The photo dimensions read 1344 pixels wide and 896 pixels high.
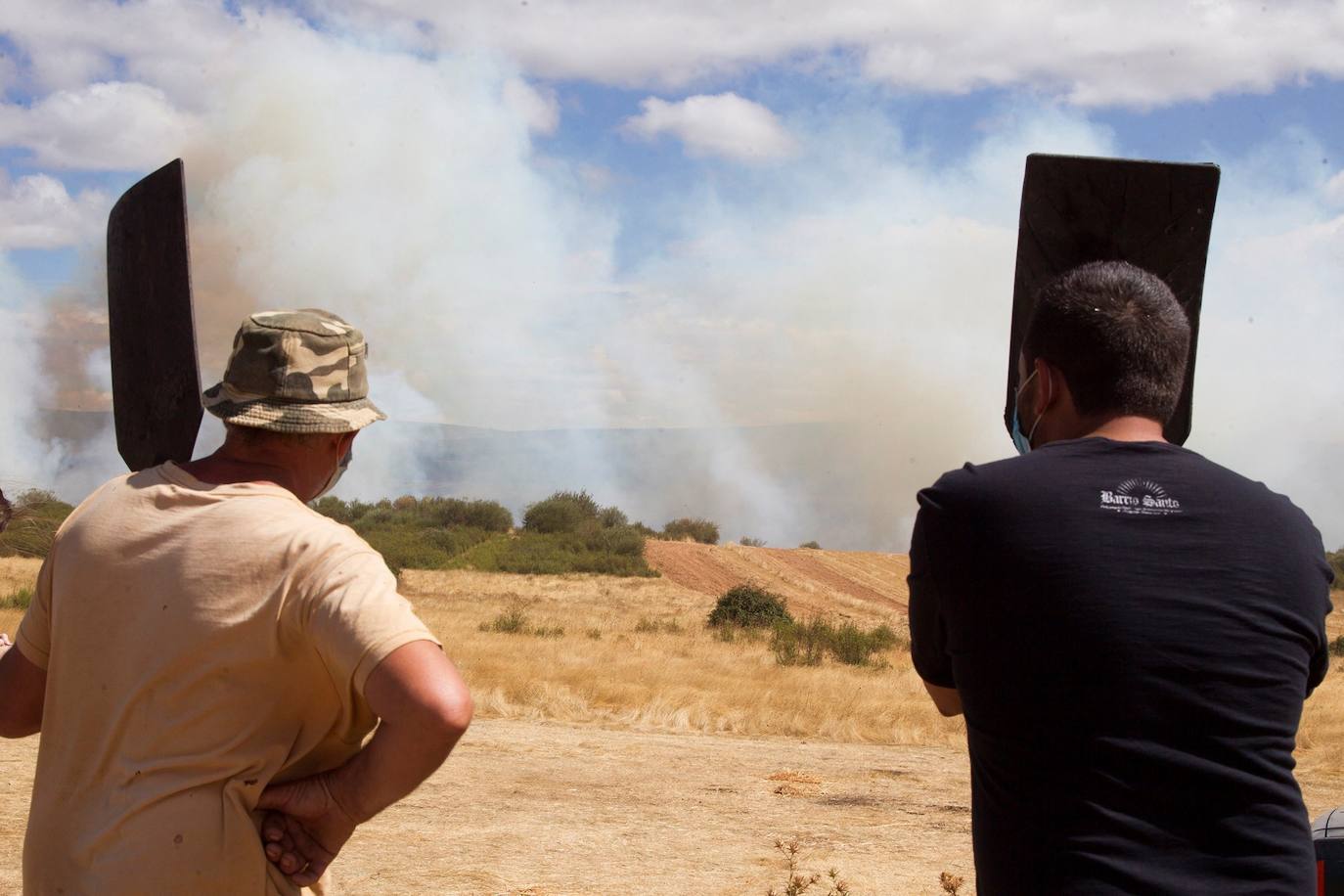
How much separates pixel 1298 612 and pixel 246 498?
1.62m

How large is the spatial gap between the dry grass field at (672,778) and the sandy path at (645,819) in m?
0.02

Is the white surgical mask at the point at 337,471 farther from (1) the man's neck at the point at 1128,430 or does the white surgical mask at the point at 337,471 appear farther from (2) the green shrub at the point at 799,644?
(2) the green shrub at the point at 799,644

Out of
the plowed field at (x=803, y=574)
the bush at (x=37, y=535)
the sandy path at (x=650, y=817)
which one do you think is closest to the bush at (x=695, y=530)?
the plowed field at (x=803, y=574)

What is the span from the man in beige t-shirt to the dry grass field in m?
4.89

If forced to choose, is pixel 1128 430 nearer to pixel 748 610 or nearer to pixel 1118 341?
pixel 1118 341

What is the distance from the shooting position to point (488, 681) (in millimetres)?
14836

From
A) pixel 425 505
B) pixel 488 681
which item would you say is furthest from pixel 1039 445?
pixel 425 505

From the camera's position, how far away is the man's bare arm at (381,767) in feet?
6.10

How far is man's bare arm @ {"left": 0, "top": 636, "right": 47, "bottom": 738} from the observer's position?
7.58 feet

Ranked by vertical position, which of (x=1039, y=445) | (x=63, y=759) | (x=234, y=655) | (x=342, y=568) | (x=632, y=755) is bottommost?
(x=632, y=755)

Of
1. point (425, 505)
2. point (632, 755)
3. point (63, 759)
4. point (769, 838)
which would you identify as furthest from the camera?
point (425, 505)

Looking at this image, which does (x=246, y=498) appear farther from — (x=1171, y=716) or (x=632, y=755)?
(x=632, y=755)

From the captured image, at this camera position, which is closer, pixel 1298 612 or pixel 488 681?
pixel 1298 612

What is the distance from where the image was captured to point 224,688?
6.60 ft
